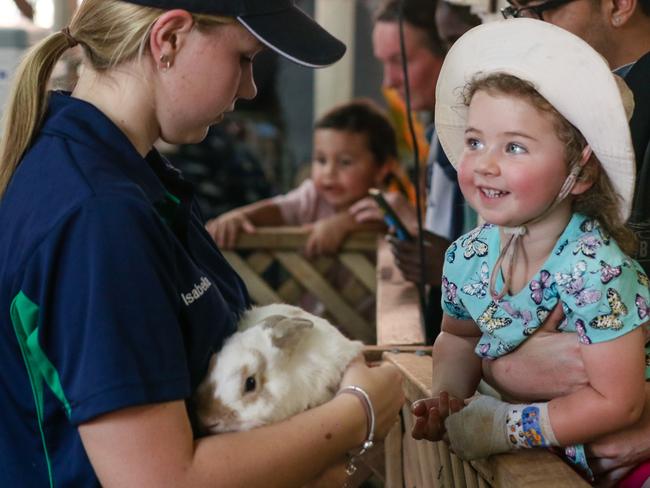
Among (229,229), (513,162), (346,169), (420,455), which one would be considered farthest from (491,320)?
(346,169)

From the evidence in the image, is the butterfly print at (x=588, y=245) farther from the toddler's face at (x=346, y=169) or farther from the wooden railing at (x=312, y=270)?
the toddler's face at (x=346, y=169)

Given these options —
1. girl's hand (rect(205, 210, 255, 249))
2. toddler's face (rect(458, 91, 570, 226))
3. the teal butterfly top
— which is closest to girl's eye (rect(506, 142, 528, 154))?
toddler's face (rect(458, 91, 570, 226))

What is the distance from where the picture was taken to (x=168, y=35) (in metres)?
1.28

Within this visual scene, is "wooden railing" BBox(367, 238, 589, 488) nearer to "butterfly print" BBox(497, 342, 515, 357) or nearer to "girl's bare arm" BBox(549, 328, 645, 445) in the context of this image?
"girl's bare arm" BBox(549, 328, 645, 445)

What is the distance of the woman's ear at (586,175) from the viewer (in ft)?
4.42

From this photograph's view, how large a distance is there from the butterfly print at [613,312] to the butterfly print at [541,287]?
0.29ft

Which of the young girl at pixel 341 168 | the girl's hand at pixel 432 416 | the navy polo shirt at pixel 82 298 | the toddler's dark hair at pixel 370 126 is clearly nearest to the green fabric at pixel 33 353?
the navy polo shirt at pixel 82 298

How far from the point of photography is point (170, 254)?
121cm

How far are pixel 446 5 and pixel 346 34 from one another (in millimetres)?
4223

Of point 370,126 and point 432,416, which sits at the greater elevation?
point 432,416

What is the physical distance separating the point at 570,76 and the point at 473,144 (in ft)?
0.61

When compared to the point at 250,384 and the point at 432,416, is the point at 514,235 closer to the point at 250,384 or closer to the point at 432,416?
the point at 432,416

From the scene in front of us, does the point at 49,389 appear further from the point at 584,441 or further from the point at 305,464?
the point at 584,441

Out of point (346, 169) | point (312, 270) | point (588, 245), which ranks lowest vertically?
point (312, 270)
